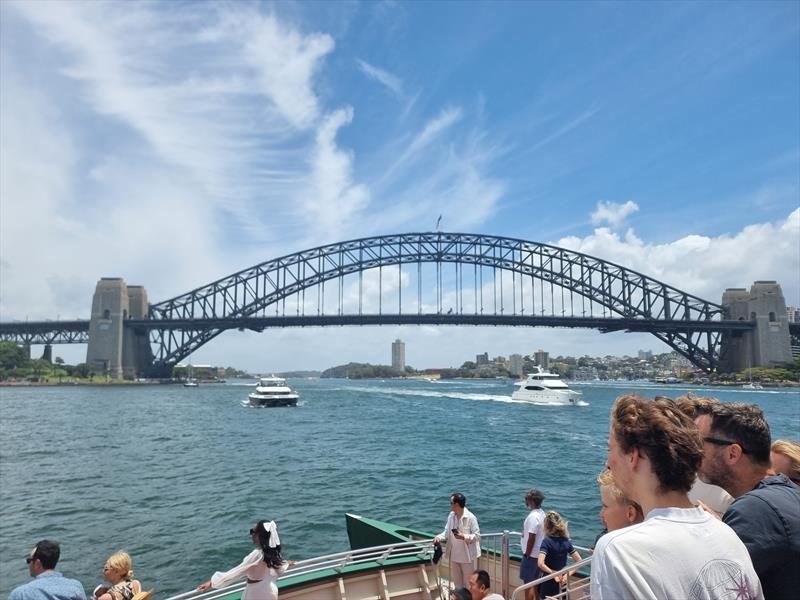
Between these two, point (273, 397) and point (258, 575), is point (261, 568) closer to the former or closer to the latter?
point (258, 575)

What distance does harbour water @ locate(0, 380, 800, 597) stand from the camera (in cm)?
1052

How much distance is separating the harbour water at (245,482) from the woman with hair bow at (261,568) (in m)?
5.40

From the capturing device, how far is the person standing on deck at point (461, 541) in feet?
17.4

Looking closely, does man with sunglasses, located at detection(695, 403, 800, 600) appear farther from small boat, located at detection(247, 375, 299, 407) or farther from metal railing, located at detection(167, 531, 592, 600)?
small boat, located at detection(247, 375, 299, 407)

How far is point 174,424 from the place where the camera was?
32000 millimetres

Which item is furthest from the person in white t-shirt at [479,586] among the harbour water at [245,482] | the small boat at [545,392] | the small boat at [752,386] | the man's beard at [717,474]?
the small boat at [752,386]

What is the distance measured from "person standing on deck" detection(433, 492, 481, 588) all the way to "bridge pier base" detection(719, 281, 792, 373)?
263ft

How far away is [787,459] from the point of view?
2.42m

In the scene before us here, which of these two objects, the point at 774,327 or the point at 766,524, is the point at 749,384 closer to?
the point at 774,327

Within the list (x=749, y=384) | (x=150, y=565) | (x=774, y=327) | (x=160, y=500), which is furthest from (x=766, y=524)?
(x=774, y=327)

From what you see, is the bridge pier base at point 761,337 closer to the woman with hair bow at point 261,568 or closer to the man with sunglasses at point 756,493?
the woman with hair bow at point 261,568

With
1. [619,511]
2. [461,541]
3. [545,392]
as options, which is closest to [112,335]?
[545,392]

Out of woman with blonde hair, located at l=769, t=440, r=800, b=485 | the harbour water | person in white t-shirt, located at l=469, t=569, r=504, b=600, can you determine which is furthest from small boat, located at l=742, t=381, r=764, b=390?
woman with blonde hair, located at l=769, t=440, r=800, b=485

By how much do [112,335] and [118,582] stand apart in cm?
8113
